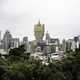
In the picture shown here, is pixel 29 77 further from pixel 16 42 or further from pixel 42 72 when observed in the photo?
pixel 16 42

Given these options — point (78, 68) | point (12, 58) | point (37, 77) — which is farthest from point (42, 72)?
point (12, 58)

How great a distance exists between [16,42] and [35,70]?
374 feet

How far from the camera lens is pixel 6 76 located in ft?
94.3

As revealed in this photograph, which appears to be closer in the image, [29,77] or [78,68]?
[29,77]

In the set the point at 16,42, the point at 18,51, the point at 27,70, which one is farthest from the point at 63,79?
the point at 16,42

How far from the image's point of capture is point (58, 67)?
32.4 meters

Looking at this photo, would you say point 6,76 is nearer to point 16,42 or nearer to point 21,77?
point 21,77

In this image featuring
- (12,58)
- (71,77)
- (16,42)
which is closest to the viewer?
(71,77)

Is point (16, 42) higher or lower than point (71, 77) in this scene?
higher

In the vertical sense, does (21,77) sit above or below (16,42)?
below

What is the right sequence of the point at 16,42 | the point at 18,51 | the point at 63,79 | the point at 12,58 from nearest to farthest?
the point at 63,79 < the point at 12,58 < the point at 18,51 < the point at 16,42

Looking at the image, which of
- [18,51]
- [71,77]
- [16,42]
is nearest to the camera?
[71,77]

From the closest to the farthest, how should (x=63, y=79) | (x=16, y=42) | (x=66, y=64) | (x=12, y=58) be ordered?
(x=63, y=79) < (x=66, y=64) < (x=12, y=58) < (x=16, y=42)

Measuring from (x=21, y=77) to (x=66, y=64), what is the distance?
259 inches
